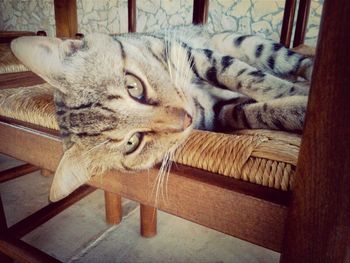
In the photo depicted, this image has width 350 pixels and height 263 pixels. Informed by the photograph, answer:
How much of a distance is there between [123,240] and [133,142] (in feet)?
2.22

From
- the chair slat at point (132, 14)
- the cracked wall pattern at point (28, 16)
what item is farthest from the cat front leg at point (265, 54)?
the cracked wall pattern at point (28, 16)

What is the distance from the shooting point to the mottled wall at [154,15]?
2.28 meters

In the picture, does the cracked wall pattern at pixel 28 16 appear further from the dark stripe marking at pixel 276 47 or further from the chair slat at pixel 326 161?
the chair slat at pixel 326 161

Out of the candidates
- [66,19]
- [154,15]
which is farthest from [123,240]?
[154,15]

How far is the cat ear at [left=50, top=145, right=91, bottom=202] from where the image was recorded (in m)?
0.54

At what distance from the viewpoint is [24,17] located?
7.86 feet

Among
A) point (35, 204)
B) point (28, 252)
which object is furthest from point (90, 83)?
point (35, 204)

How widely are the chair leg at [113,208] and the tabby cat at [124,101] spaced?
59cm

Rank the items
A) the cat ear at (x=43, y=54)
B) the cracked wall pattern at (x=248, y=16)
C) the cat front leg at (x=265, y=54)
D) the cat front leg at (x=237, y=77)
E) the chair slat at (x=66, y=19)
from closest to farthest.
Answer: the cat ear at (x=43, y=54), the cat front leg at (x=237, y=77), the cat front leg at (x=265, y=54), the chair slat at (x=66, y=19), the cracked wall pattern at (x=248, y=16)

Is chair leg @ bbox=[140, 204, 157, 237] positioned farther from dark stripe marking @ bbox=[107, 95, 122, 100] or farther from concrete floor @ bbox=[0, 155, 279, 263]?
dark stripe marking @ bbox=[107, 95, 122, 100]

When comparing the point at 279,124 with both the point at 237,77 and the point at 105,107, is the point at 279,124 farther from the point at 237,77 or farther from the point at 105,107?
the point at 105,107

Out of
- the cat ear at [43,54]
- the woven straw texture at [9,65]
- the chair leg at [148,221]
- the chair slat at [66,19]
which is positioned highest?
the chair slat at [66,19]

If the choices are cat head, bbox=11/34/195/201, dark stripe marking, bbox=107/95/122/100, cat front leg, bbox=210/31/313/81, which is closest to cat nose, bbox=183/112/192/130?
cat head, bbox=11/34/195/201

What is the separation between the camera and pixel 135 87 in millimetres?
557
